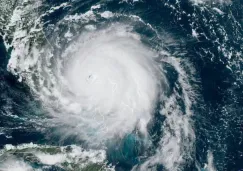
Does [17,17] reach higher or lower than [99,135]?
higher

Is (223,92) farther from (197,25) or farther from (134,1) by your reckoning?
(134,1)

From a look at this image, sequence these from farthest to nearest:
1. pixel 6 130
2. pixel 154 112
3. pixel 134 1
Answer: pixel 134 1, pixel 154 112, pixel 6 130

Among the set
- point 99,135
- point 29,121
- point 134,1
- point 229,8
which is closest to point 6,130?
point 29,121

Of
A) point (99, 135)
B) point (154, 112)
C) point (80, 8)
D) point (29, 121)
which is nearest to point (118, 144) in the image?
point (99, 135)

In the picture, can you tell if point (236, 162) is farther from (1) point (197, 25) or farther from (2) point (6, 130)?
(2) point (6, 130)

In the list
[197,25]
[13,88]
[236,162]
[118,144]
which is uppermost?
[197,25]

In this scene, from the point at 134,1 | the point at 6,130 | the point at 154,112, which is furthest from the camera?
the point at 134,1

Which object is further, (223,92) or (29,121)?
(223,92)
